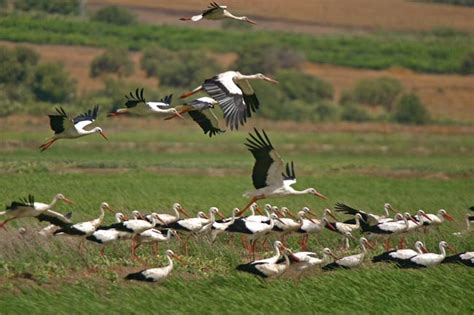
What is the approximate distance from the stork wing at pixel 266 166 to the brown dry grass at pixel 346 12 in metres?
48.7

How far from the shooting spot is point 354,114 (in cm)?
5503

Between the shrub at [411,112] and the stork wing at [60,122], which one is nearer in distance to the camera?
the stork wing at [60,122]

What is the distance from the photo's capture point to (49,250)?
16234 mm

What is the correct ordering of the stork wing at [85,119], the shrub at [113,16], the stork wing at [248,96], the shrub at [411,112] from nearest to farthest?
the stork wing at [248,96] < the stork wing at [85,119] < the shrub at [411,112] < the shrub at [113,16]

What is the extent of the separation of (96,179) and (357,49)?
37.1 m

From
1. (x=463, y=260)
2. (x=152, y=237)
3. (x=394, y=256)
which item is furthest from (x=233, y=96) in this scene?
(x=463, y=260)

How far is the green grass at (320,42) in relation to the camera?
59781 mm

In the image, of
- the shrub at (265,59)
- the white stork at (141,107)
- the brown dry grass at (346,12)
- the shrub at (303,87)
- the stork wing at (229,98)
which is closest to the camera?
the stork wing at (229,98)

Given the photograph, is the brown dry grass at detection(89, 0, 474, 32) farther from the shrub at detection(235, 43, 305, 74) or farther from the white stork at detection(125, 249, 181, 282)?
the white stork at detection(125, 249, 181, 282)

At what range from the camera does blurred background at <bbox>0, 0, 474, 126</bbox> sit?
5312cm

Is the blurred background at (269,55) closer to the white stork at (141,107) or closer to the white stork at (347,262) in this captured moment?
the white stork at (141,107)

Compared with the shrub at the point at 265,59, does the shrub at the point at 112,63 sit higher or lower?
higher

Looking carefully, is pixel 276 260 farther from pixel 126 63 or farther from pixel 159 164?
pixel 126 63

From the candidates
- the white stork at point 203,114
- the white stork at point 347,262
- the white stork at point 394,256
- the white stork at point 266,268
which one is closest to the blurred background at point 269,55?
the white stork at point 203,114
